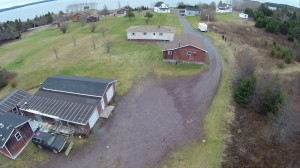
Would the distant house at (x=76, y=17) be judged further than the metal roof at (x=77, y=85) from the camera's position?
Yes

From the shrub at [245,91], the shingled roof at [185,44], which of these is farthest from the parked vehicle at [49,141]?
the shingled roof at [185,44]

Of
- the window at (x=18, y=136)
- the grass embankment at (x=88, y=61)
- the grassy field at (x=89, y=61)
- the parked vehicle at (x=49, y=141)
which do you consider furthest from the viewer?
the grassy field at (x=89, y=61)

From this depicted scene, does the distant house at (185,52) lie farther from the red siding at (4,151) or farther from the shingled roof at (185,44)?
the red siding at (4,151)

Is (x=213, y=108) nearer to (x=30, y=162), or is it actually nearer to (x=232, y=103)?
(x=232, y=103)

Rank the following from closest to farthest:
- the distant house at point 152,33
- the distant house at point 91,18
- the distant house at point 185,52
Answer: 1. the distant house at point 185,52
2. the distant house at point 152,33
3. the distant house at point 91,18

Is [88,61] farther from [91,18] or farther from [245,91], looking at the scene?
[91,18]

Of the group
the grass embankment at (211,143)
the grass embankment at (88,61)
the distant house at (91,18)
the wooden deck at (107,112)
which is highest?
the distant house at (91,18)

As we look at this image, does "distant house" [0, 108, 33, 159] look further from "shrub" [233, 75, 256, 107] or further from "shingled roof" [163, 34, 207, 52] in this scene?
"shingled roof" [163, 34, 207, 52]
